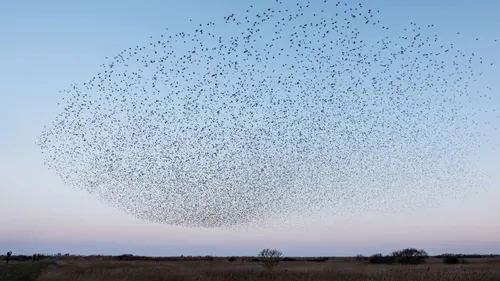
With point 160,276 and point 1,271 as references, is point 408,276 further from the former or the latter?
point 1,271

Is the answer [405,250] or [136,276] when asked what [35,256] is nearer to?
[136,276]

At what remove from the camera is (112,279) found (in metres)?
38.9

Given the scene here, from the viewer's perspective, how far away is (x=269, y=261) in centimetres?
6806

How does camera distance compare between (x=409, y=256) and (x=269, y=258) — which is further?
(x=409, y=256)

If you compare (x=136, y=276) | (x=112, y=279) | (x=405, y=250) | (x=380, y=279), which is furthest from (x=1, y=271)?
(x=405, y=250)

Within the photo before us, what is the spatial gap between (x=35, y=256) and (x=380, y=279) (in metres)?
35.7

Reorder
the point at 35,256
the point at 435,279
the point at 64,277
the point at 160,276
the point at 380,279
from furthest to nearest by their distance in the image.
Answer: the point at 35,256 < the point at 160,276 < the point at 64,277 < the point at 380,279 < the point at 435,279

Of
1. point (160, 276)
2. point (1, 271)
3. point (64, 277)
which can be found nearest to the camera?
point (1, 271)

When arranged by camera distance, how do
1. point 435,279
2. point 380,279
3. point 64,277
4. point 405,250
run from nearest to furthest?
point 435,279
point 380,279
point 64,277
point 405,250

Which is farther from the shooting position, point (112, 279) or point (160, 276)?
point (160, 276)

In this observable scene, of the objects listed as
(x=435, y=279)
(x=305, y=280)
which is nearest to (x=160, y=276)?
(x=305, y=280)

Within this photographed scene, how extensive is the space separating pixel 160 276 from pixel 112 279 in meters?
6.47

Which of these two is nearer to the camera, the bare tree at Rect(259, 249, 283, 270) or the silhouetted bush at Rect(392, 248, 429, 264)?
the bare tree at Rect(259, 249, 283, 270)

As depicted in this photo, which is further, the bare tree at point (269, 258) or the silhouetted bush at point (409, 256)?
the silhouetted bush at point (409, 256)
